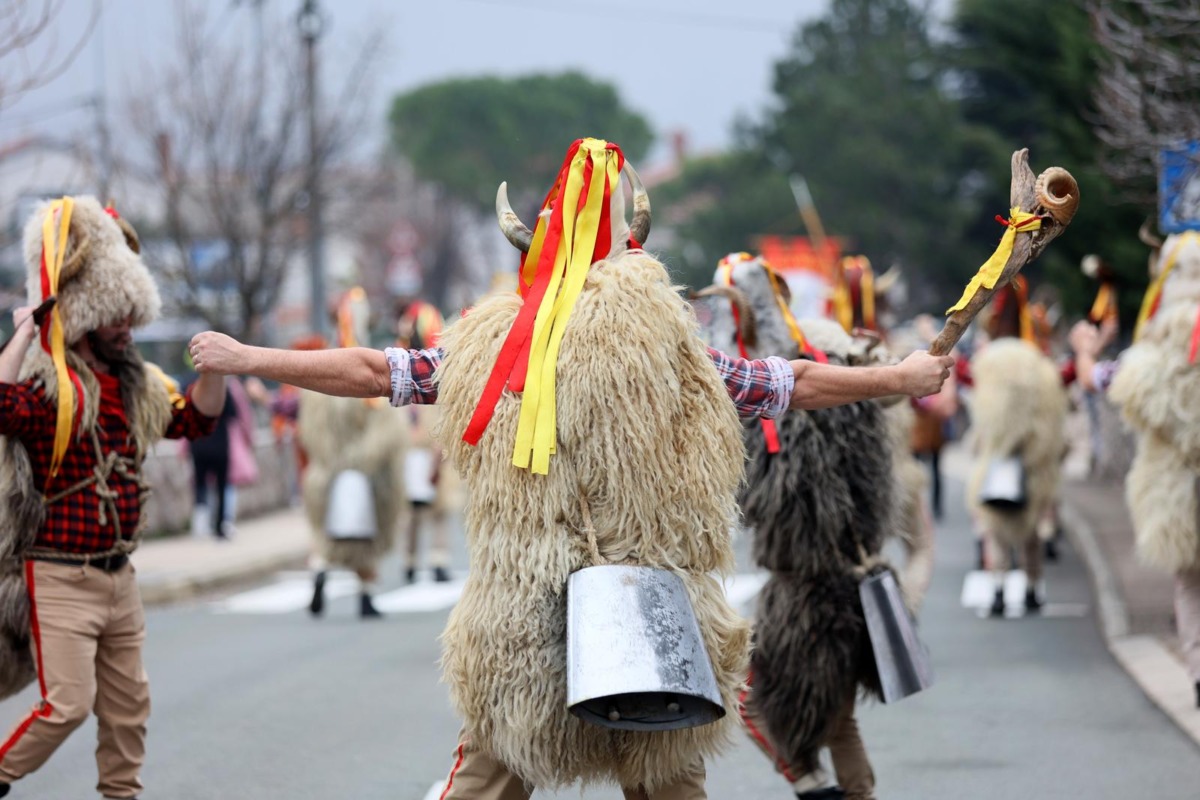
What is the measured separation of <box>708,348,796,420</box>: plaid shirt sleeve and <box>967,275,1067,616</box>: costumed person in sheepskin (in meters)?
6.56

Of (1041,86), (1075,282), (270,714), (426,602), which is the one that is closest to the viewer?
(270,714)

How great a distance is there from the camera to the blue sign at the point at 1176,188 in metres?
8.24

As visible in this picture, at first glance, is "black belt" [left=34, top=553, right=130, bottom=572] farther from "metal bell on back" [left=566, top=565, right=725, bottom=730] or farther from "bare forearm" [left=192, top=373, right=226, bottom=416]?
"metal bell on back" [left=566, top=565, right=725, bottom=730]

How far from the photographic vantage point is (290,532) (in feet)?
58.6

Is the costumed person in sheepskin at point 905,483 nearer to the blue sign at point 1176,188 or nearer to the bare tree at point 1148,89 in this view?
the blue sign at point 1176,188

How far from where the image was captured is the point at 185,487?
1752 cm

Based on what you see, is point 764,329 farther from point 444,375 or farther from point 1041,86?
point 1041,86

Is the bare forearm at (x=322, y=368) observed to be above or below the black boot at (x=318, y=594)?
above

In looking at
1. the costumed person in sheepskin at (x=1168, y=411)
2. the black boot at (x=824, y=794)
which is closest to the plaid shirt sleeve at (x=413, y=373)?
the black boot at (x=824, y=794)

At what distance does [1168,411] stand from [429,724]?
12.2ft

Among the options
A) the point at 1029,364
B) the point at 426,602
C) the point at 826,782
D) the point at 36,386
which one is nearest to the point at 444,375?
the point at 36,386

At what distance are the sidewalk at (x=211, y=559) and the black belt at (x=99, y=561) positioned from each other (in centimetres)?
775

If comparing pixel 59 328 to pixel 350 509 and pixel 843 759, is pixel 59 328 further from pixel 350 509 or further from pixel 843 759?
pixel 350 509

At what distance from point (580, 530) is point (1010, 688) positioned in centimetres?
529
